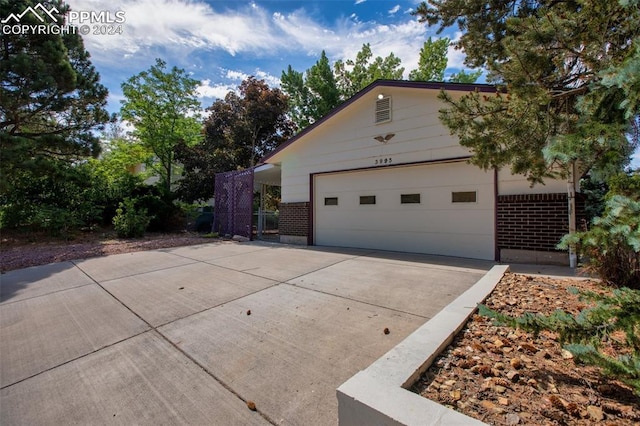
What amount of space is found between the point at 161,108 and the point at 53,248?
437 inches

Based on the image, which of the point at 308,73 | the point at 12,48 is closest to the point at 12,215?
the point at 12,48

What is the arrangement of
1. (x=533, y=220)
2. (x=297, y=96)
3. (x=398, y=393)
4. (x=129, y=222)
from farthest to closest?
(x=297, y=96) → (x=129, y=222) → (x=533, y=220) → (x=398, y=393)

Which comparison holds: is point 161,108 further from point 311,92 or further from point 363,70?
point 363,70

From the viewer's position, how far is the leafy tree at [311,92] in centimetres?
1842

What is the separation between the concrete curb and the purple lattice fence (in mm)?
8841

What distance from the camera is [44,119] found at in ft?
34.6

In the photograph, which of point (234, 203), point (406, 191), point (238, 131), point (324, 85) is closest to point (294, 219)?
point (234, 203)

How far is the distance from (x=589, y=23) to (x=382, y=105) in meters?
5.04

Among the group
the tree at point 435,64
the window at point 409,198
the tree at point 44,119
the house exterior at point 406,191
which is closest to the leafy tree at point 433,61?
the tree at point 435,64

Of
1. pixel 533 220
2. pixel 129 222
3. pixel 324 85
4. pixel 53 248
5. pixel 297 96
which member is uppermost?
pixel 324 85

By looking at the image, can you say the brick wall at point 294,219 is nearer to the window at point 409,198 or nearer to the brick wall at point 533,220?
the window at point 409,198

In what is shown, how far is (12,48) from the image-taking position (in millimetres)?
8883

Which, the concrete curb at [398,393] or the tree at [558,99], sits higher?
the tree at [558,99]

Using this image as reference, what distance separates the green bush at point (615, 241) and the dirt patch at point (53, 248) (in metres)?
9.29
